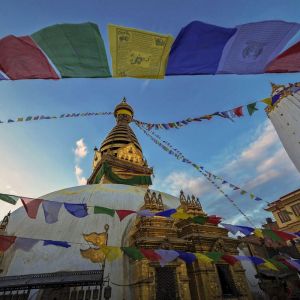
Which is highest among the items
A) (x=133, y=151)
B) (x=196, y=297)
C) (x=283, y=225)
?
(x=133, y=151)

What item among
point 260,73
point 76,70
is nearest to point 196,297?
point 260,73

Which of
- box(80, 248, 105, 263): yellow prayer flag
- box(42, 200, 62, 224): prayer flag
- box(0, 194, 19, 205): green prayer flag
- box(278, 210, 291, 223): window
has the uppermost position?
box(278, 210, 291, 223): window

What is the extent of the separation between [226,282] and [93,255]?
6357 mm

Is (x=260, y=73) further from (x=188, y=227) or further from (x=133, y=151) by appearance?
(x=133, y=151)

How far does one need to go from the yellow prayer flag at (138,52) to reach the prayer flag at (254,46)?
4.18 feet

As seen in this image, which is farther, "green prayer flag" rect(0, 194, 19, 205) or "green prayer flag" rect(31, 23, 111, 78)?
"green prayer flag" rect(0, 194, 19, 205)

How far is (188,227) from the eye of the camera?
1034cm

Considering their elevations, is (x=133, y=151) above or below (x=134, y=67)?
above

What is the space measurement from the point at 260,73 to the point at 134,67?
2.85 m

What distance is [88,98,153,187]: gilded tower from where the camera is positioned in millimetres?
21719

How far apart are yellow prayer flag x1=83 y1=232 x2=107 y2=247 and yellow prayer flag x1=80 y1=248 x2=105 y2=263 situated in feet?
1.20

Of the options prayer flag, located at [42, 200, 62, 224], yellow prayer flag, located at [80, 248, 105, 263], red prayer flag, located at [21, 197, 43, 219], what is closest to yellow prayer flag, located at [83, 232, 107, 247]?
yellow prayer flag, located at [80, 248, 105, 263]

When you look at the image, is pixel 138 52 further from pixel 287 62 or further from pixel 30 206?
pixel 30 206

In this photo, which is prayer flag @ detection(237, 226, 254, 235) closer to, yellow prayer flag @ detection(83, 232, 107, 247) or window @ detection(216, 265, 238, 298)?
Answer: window @ detection(216, 265, 238, 298)
